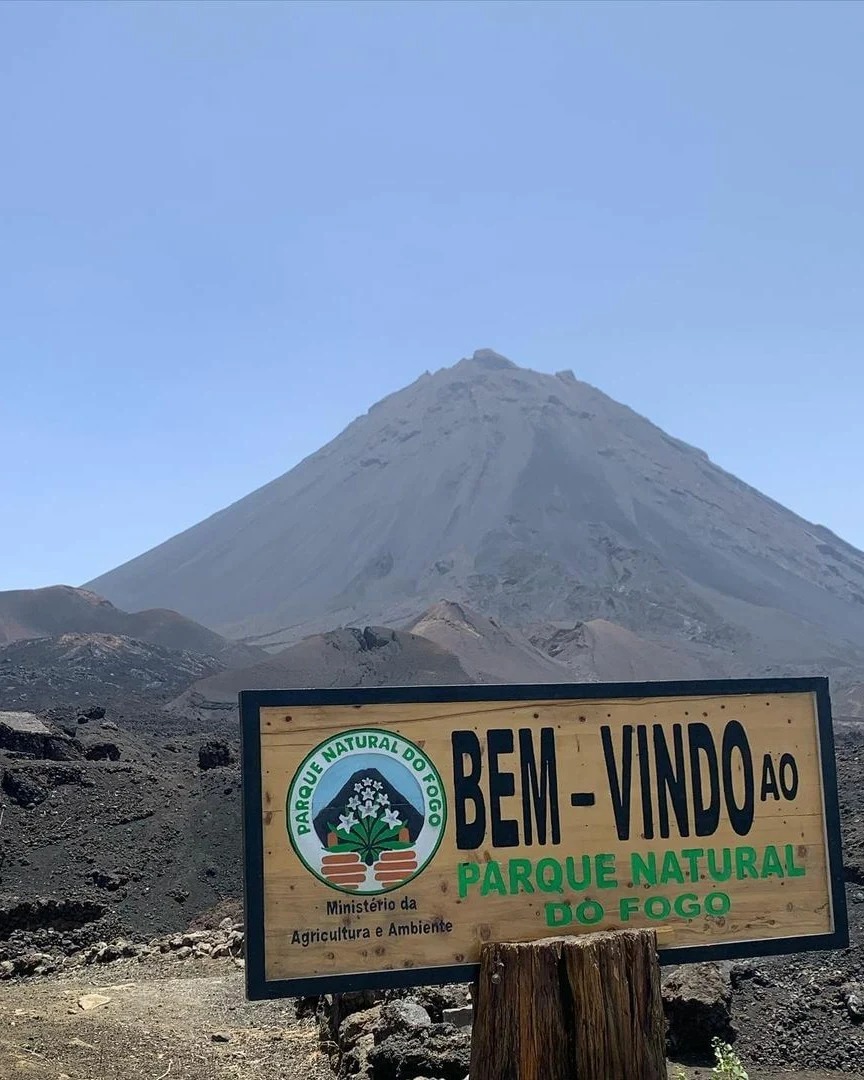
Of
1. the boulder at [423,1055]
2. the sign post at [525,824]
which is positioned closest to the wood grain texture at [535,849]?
the sign post at [525,824]

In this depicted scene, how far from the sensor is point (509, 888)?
12.9 ft

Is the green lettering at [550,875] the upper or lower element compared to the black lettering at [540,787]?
lower

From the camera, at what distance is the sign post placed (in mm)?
3730

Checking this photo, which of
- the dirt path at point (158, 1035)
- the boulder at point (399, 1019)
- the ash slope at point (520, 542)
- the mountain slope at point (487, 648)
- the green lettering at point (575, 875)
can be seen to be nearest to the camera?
the green lettering at point (575, 875)

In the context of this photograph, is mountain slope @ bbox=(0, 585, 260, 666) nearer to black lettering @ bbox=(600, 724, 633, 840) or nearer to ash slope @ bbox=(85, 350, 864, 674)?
ash slope @ bbox=(85, 350, 864, 674)

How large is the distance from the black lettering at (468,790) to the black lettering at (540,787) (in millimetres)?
170

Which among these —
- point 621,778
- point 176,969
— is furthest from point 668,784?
point 176,969

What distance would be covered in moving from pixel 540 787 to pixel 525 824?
148 mm

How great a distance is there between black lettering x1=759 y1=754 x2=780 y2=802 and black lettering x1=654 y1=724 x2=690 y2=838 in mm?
340

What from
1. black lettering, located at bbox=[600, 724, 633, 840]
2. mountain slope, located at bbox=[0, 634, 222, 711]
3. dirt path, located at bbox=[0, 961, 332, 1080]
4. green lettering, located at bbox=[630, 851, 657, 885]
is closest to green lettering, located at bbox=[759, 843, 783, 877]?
green lettering, located at bbox=[630, 851, 657, 885]

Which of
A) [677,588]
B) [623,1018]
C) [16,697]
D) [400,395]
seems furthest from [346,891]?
[400,395]

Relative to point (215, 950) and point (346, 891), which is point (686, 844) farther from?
point (215, 950)

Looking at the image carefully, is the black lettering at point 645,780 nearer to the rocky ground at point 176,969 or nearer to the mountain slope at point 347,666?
the rocky ground at point 176,969

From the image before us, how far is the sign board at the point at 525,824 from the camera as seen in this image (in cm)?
373
